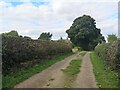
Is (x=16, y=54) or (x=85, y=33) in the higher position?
(x=85, y=33)

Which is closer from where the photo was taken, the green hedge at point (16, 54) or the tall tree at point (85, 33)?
the green hedge at point (16, 54)

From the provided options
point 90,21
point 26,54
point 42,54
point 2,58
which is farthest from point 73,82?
point 90,21

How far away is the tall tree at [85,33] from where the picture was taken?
80275 millimetres

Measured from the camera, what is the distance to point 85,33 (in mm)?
79188

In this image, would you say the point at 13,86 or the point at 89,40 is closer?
the point at 13,86

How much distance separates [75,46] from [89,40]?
5.05m

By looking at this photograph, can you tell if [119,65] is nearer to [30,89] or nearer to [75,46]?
[30,89]

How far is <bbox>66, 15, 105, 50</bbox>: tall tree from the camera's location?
80.3 meters

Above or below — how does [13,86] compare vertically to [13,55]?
below

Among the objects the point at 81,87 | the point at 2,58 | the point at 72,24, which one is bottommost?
the point at 81,87

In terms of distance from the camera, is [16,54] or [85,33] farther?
[85,33]

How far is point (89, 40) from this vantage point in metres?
81.5

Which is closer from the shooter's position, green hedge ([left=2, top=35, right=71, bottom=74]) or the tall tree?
green hedge ([left=2, top=35, right=71, bottom=74])

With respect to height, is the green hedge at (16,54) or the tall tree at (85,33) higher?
the tall tree at (85,33)
